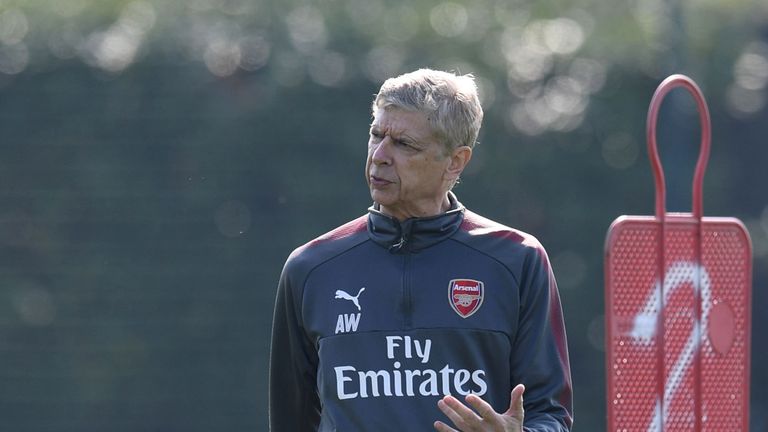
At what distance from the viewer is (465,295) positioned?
333cm

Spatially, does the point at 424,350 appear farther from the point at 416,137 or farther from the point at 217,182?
the point at 217,182

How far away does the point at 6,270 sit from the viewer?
7.61m

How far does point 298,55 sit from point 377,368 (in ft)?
15.4

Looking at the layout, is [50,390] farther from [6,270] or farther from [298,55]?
[298,55]

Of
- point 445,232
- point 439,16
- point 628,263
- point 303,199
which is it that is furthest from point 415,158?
point 439,16

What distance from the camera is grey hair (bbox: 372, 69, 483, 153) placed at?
3355 mm

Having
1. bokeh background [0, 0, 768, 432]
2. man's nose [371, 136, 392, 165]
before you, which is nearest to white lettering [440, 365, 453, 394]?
man's nose [371, 136, 392, 165]

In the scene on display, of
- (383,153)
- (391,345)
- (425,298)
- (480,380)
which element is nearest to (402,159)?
(383,153)

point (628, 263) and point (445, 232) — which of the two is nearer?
point (445, 232)

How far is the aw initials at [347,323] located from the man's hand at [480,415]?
38 centimetres

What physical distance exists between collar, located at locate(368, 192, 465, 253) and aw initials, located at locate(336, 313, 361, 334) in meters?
0.19

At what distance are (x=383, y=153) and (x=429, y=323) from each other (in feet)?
1.36

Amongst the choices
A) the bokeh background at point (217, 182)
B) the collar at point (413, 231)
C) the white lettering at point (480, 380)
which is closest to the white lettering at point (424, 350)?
the white lettering at point (480, 380)

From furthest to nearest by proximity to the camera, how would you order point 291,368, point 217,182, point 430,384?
point 217,182 < point 291,368 < point 430,384
